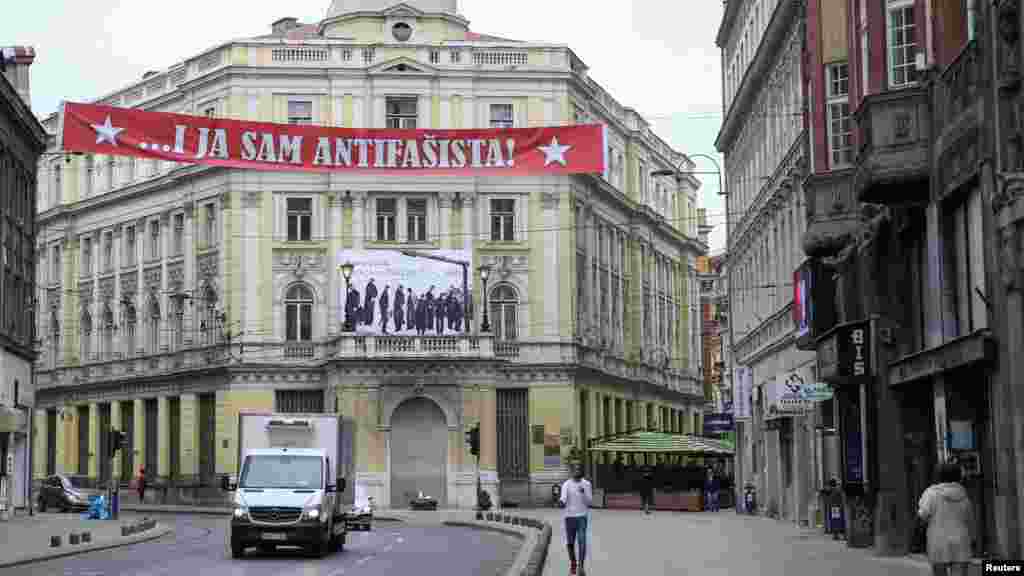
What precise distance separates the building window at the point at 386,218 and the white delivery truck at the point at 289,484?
3776 centimetres

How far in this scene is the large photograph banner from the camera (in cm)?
7575

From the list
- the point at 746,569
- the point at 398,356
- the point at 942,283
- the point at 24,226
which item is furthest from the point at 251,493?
the point at 398,356

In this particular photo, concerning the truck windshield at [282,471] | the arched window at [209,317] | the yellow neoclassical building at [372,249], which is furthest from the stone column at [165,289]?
the truck windshield at [282,471]

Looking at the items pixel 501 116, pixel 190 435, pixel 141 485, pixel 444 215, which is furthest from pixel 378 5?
pixel 141 485

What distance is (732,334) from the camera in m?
65.7

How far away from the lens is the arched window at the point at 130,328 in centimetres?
8681

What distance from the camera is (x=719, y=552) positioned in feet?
119

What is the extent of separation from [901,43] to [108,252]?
64.6 m

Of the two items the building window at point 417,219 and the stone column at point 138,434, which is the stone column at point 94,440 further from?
the building window at point 417,219

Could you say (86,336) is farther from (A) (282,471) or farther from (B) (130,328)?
(A) (282,471)

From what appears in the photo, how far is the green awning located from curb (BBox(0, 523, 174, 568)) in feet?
82.0

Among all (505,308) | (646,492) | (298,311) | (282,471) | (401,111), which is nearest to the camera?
(282,471)

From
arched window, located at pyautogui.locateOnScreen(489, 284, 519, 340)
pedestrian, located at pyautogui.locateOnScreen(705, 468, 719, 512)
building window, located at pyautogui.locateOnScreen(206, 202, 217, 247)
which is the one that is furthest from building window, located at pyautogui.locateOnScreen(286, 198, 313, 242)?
pedestrian, located at pyautogui.locateOnScreen(705, 468, 719, 512)

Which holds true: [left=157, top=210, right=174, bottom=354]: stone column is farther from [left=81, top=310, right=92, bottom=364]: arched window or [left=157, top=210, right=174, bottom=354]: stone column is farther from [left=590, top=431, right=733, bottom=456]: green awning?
[left=590, top=431, right=733, bottom=456]: green awning
